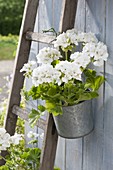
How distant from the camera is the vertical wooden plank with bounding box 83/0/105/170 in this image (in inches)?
82.5

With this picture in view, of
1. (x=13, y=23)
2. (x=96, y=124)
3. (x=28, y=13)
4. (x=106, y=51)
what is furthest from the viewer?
(x=13, y=23)

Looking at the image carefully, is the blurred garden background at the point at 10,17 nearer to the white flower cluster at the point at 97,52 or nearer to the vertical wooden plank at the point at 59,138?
the vertical wooden plank at the point at 59,138

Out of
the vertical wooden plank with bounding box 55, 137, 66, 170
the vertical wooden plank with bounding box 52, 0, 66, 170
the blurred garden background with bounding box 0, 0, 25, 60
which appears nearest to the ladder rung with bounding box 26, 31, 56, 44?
the vertical wooden plank with bounding box 52, 0, 66, 170

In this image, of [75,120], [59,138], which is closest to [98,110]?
[75,120]

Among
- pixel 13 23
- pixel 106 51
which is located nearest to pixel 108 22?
pixel 106 51

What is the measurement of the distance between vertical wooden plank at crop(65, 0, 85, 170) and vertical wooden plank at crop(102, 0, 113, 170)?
0.65 ft

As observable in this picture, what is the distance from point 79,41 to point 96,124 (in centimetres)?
40

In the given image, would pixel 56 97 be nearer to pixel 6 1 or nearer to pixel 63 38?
pixel 63 38

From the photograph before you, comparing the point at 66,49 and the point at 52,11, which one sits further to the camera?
the point at 52,11

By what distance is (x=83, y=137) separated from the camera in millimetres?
2275

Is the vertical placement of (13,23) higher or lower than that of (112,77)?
higher

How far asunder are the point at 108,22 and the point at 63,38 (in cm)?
20

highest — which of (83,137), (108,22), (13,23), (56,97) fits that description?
(13,23)

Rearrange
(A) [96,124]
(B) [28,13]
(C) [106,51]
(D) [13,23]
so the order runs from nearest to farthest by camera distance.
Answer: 1. (C) [106,51]
2. (A) [96,124]
3. (B) [28,13]
4. (D) [13,23]
